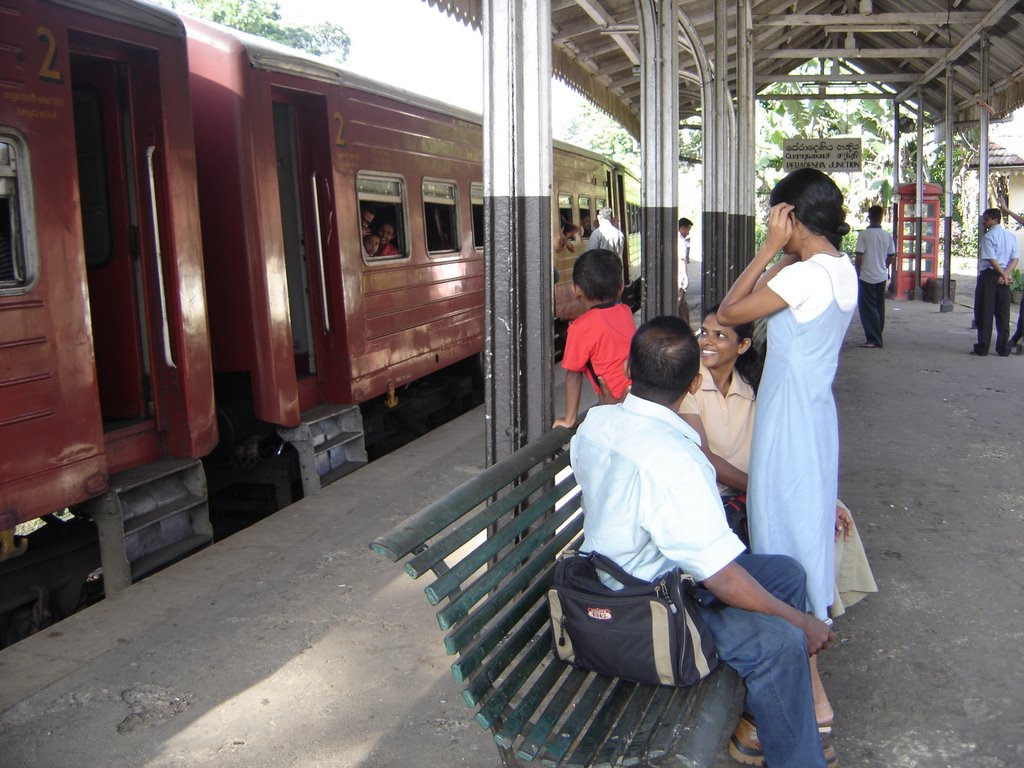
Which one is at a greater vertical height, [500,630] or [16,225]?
[16,225]

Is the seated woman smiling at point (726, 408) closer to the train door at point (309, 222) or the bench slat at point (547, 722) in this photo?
the bench slat at point (547, 722)

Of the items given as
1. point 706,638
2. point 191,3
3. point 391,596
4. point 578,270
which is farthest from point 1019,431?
point 191,3

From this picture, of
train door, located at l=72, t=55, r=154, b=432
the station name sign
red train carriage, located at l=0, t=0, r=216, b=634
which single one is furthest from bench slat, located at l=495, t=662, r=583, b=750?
the station name sign

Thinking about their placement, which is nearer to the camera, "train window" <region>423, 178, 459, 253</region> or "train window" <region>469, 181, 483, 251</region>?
"train window" <region>423, 178, 459, 253</region>

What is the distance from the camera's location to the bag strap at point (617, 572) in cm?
248

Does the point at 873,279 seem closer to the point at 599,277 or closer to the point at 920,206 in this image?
the point at 920,206

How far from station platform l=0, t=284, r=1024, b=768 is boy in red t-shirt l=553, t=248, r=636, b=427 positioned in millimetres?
1248

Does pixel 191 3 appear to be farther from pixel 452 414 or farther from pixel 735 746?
pixel 735 746

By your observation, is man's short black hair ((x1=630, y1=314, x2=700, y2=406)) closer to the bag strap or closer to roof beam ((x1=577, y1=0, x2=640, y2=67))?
the bag strap

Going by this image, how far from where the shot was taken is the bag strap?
2480 mm

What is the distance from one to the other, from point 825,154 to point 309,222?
526 inches

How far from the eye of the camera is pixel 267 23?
4488 centimetres

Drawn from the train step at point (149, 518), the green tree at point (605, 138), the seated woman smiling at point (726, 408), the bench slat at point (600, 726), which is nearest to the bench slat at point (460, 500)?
the seated woman smiling at point (726, 408)

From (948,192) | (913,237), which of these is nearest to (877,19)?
(948,192)
